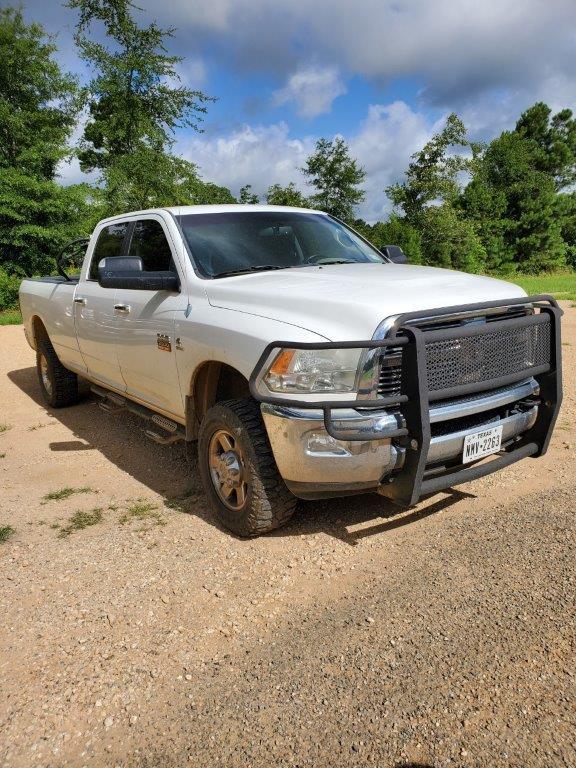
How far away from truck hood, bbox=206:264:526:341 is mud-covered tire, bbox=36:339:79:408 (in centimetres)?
371

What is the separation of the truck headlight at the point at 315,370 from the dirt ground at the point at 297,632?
3.20 feet

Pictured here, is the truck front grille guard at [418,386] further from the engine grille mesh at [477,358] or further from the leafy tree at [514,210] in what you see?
the leafy tree at [514,210]

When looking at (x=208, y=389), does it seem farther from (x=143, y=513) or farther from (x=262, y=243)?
(x=262, y=243)

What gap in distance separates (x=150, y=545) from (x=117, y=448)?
2.12m

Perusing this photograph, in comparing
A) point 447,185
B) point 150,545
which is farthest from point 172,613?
point 447,185

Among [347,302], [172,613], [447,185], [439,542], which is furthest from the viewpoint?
[447,185]

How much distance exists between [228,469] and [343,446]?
33.2 inches

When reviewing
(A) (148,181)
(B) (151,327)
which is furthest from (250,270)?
(A) (148,181)

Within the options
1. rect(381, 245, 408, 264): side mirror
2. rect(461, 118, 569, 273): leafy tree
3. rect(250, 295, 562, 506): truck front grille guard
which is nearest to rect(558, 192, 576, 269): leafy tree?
rect(461, 118, 569, 273): leafy tree

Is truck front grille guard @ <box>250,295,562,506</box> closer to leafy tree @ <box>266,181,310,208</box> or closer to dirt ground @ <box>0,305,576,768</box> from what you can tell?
dirt ground @ <box>0,305,576,768</box>

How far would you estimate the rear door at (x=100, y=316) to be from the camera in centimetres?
507

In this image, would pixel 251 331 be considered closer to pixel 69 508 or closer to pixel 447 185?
pixel 69 508

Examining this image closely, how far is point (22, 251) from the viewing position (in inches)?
696

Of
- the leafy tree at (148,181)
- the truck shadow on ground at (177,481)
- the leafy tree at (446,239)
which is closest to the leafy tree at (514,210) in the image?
the leafy tree at (446,239)
